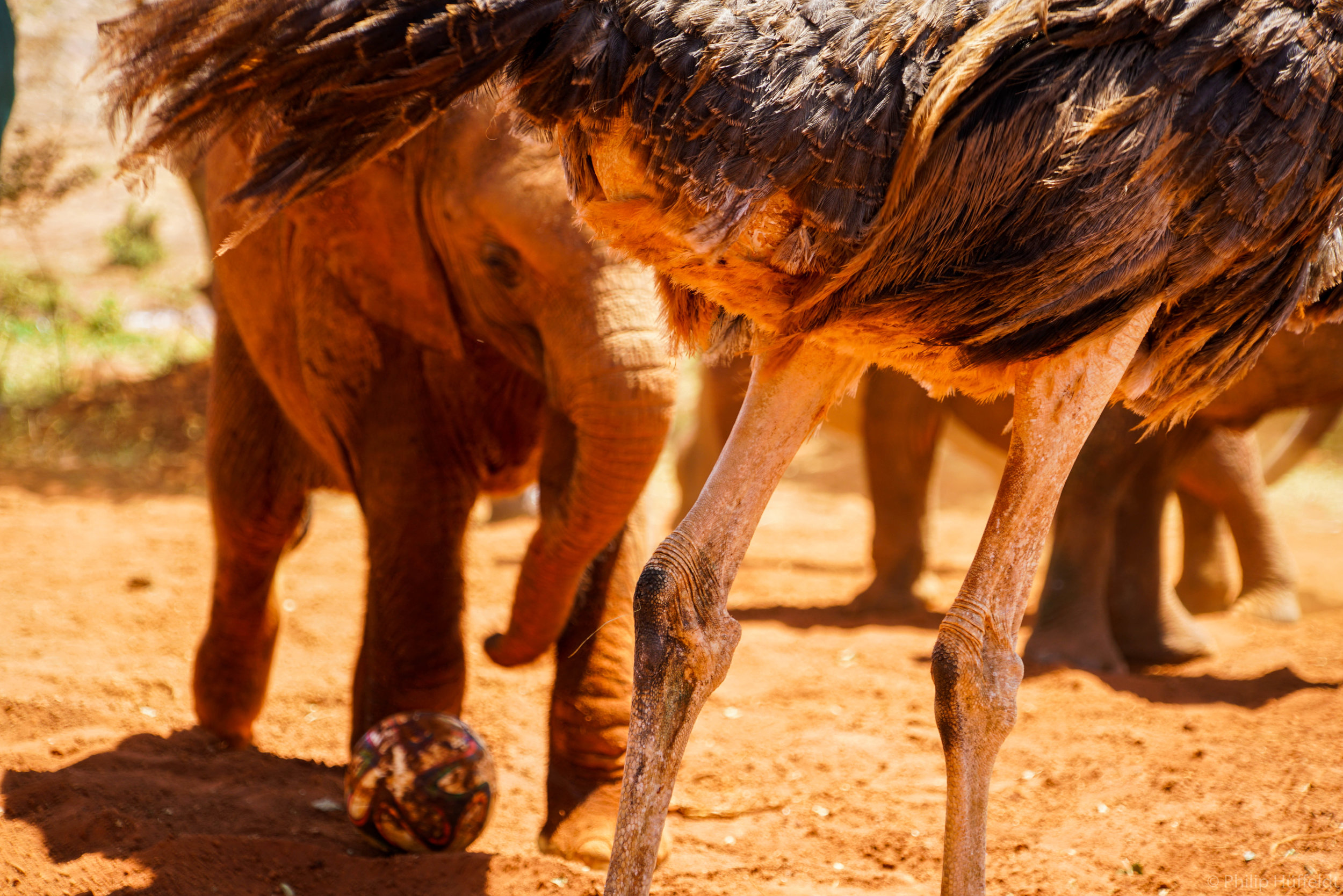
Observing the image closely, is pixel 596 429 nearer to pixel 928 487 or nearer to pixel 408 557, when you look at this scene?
pixel 408 557

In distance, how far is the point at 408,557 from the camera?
12.2 feet

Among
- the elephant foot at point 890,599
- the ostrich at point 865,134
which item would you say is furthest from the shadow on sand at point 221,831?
the elephant foot at point 890,599

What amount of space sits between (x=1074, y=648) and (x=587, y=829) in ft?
9.36

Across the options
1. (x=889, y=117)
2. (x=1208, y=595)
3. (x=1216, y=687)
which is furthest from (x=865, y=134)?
(x=1208, y=595)

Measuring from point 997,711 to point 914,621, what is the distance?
4.40 m

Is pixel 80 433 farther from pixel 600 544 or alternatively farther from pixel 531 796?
pixel 600 544

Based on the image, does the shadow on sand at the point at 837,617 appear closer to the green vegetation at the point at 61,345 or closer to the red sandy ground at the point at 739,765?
the red sandy ground at the point at 739,765

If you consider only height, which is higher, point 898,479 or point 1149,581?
point 898,479

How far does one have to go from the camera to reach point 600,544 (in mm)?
3408

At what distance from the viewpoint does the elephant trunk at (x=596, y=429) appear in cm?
324

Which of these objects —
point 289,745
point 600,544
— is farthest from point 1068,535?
point 289,745

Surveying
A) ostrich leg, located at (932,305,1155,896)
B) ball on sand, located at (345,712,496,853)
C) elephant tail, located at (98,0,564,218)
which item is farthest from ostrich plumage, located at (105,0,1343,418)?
ball on sand, located at (345,712,496,853)

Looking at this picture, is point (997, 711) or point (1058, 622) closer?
point (997, 711)

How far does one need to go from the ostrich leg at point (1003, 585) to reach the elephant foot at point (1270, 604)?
16.2 feet
